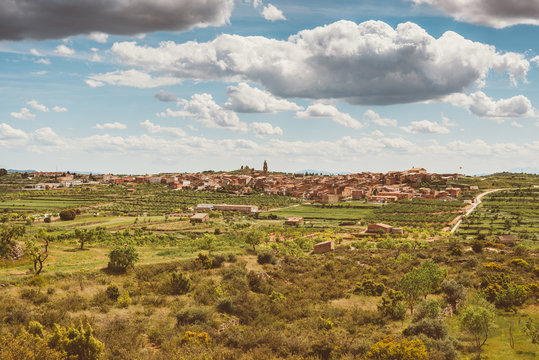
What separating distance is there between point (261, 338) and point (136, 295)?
10.6m

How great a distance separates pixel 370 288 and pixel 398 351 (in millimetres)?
13477

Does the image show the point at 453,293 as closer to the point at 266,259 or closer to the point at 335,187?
the point at 266,259

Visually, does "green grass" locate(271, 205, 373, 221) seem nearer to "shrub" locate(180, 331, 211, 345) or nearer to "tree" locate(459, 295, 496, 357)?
"tree" locate(459, 295, 496, 357)

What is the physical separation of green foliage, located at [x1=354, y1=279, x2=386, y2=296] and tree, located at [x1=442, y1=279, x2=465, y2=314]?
4.47m

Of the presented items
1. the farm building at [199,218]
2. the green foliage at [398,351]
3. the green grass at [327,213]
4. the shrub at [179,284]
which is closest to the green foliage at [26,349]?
the shrub at [179,284]

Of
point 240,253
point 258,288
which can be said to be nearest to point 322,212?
point 240,253

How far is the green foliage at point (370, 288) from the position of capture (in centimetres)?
2717

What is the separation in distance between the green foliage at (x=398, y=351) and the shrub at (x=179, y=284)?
14203 mm

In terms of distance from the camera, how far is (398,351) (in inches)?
562

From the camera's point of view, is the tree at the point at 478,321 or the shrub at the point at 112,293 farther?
the shrub at the point at 112,293

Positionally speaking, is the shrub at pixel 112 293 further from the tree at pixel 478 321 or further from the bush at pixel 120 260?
the tree at pixel 478 321

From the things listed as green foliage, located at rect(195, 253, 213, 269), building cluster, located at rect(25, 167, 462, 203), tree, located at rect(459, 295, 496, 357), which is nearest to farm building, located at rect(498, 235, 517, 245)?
tree, located at rect(459, 295, 496, 357)

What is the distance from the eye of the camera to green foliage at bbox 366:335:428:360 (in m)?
14.1

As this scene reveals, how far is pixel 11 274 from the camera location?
25.3m
